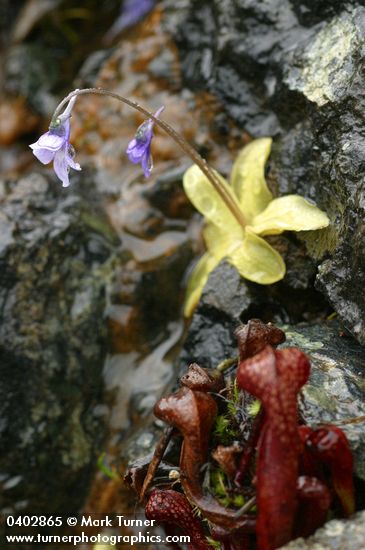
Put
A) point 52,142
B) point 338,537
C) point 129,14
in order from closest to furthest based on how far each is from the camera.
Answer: point 338,537 < point 52,142 < point 129,14

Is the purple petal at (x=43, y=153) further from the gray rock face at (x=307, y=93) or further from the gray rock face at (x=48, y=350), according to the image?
the gray rock face at (x=307, y=93)

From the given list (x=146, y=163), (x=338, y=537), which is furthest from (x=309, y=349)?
(x=146, y=163)

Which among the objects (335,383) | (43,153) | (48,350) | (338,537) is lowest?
(338,537)

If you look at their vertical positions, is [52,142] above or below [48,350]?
above

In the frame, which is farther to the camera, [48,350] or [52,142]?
[48,350]

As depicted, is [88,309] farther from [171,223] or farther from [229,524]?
[229,524]

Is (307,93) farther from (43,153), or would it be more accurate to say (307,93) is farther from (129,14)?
(129,14)

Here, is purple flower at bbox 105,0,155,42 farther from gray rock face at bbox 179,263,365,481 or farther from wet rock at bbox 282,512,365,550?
wet rock at bbox 282,512,365,550
